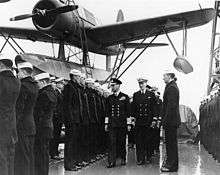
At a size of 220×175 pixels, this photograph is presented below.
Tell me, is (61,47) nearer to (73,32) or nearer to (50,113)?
(73,32)

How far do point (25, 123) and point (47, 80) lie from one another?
4.67 ft

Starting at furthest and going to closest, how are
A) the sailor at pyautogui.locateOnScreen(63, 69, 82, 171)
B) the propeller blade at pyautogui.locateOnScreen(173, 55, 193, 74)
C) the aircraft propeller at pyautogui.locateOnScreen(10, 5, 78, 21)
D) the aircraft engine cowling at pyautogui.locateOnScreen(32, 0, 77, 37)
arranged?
the aircraft engine cowling at pyautogui.locateOnScreen(32, 0, 77, 37), the aircraft propeller at pyautogui.locateOnScreen(10, 5, 78, 21), the propeller blade at pyautogui.locateOnScreen(173, 55, 193, 74), the sailor at pyautogui.locateOnScreen(63, 69, 82, 171)

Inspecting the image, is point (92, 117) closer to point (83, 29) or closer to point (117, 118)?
point (117, 118)

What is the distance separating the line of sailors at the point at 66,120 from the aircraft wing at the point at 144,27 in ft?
14.6

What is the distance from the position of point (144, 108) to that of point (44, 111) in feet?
11.0

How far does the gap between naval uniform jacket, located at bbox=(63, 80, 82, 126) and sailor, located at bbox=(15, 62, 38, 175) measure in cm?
219

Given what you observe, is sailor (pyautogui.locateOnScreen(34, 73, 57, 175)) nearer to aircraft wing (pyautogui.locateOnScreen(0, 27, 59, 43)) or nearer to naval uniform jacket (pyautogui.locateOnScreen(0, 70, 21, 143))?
naval uniform jacket (pyautogui.locateOnScreen(0, 70, 21, 143))

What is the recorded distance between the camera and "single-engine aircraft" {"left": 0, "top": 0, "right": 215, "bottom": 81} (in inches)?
479

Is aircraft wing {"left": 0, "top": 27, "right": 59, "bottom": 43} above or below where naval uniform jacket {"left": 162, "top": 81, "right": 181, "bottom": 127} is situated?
above

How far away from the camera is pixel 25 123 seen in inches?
180

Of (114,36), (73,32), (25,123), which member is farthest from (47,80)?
(114,36)

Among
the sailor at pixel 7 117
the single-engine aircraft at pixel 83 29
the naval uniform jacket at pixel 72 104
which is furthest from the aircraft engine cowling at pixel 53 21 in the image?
the sailor at pixel 7 117

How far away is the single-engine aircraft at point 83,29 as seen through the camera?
12.2m

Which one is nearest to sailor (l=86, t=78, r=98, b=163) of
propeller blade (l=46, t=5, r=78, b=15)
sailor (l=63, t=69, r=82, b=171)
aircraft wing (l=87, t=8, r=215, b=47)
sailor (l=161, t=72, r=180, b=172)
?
sailor (l=63, t=69, r=82, b=171)
